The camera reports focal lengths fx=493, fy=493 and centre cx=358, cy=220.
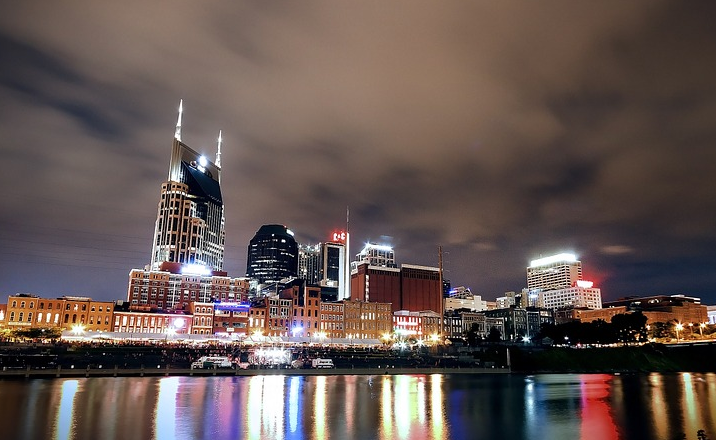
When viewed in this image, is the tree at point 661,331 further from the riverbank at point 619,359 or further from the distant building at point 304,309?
the distant building at point 304,309

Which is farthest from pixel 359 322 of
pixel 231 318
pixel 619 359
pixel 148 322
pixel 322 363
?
pixel 619 359

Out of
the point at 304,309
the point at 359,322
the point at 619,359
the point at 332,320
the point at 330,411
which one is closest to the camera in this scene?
the point at 330,411

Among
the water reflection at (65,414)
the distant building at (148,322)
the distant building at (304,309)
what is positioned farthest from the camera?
the distant building at (304,309)

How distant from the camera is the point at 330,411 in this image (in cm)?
5288

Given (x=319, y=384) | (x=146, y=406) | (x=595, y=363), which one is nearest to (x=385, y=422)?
(x=146, y=406)

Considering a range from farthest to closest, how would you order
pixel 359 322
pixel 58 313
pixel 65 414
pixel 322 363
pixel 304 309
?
pixel 359 322, pixel 304 309, pixel 58 313, pixel 322 363, pixel 65 414

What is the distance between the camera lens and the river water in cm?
4253

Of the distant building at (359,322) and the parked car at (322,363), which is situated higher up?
the distant building at (359,322)

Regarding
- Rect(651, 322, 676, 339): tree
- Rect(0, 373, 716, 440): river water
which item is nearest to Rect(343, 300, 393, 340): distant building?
Rect(651, 322, 676, 339): tree

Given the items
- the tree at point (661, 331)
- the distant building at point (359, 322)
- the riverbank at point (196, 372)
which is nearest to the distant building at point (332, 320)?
the distant building at point (359, 322)

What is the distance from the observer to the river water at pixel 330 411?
140ft

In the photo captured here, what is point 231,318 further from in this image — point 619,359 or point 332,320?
point 619,359

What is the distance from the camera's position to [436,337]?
199375mm

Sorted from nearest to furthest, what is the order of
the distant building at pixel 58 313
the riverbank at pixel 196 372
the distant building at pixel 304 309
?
the riverbank at pixel 196 372 → the distant building at pixel 58 313 → the distant building at pixel 304 309
